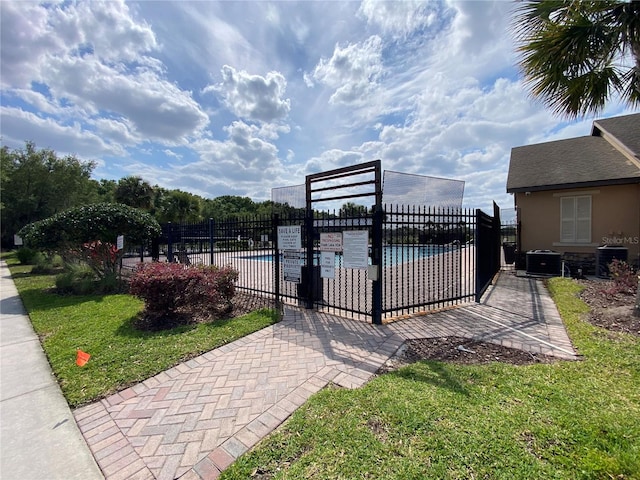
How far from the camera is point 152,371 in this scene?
12.2 ft

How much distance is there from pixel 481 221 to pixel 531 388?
4.66 metres

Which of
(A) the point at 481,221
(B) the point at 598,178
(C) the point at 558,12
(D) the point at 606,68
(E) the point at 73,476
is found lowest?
(E) the point at 73,476

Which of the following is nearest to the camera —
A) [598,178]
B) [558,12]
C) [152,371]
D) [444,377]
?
[444,377]

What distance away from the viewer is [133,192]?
2939cm

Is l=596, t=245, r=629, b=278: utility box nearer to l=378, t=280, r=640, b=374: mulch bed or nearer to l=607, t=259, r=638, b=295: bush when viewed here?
l=607, t=259, r=638, b=295: bush

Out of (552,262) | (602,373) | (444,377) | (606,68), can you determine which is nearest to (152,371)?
(444,377)

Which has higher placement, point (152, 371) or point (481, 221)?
point (481, 221)

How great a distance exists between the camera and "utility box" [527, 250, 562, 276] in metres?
9.73

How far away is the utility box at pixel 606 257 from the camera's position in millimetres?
8570

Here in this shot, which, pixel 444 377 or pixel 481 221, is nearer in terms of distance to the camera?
pixel 444 377

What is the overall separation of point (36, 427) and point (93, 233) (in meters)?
7.51

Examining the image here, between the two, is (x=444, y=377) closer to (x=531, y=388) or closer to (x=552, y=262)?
(x=531, y=388)

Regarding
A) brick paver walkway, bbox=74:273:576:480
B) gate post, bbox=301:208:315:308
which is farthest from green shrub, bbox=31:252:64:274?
brick paver walkway, bbox=74:273:576:480

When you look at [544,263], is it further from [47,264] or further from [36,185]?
[36,185]
